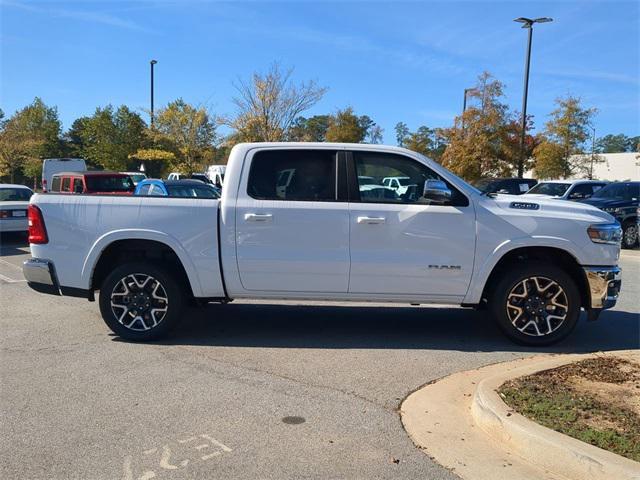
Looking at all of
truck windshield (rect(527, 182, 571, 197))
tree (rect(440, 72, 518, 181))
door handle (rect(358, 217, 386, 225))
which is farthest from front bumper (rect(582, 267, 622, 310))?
tree (rect(440, 72, 518, 181))

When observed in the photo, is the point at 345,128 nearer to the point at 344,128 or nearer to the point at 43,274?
the point at 344,128

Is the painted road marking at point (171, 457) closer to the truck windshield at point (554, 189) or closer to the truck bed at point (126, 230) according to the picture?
the truck bed at point (126, 230)

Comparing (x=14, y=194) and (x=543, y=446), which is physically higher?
(x=14, y=194)

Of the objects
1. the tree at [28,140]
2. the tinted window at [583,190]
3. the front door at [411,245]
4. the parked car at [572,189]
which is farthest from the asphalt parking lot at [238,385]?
the tree at [28,140]

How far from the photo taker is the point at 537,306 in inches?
234

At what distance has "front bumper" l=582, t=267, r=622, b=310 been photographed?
5793mm

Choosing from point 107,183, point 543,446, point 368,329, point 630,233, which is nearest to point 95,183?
point 107,183

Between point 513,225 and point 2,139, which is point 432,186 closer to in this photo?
point 513,225

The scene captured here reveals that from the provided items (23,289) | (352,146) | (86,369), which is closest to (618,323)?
(352,146)

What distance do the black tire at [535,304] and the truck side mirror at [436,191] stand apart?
1.05m

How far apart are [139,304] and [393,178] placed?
2975mm

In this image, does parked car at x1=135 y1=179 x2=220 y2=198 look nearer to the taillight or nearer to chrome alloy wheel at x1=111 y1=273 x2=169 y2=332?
the taillight

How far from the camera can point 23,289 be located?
29.9 feet

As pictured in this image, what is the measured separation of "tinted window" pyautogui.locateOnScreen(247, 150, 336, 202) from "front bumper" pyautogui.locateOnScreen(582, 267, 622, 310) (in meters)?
2.72
